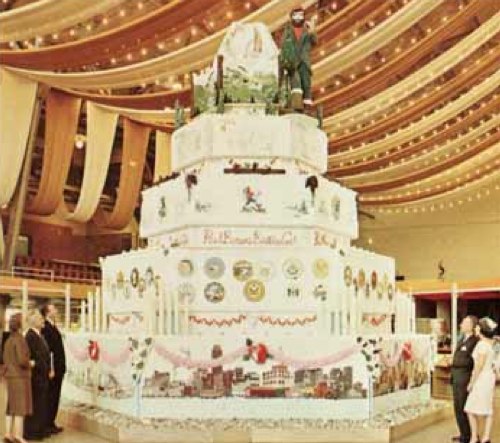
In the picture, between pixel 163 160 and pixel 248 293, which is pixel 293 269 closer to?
pixel 248 293

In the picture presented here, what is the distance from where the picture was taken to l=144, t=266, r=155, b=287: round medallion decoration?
8.59m

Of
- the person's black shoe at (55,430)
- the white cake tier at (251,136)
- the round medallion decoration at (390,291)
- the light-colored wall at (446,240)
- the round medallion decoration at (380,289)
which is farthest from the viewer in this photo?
the light-colored wall at (446,240)

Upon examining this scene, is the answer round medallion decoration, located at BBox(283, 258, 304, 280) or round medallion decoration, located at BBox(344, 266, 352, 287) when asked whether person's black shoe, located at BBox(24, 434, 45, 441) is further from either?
round medallion decoration, located at BBox(344, 266, 352, 287)

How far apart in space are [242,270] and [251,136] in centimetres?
145

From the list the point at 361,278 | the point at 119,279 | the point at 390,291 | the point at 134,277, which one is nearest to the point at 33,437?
the point at 134,277

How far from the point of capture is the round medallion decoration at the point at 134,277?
8.88m

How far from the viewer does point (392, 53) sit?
18.4 metres

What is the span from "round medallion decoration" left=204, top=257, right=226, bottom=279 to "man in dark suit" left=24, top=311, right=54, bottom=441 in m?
1.63

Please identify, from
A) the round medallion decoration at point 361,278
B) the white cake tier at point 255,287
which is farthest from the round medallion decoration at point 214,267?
the round medallion decoration at point 361,278

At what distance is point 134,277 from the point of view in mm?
8922

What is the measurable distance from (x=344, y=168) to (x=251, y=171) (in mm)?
10523

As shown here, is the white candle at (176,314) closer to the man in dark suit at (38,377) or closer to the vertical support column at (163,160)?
the man in dark suit at (38,377)

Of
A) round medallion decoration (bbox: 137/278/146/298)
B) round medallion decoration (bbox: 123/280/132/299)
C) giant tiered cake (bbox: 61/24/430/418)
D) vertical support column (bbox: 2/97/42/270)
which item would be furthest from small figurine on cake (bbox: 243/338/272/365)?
vertical support column (bbox: 2/97/42/270)

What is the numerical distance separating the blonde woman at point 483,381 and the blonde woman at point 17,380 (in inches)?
136
